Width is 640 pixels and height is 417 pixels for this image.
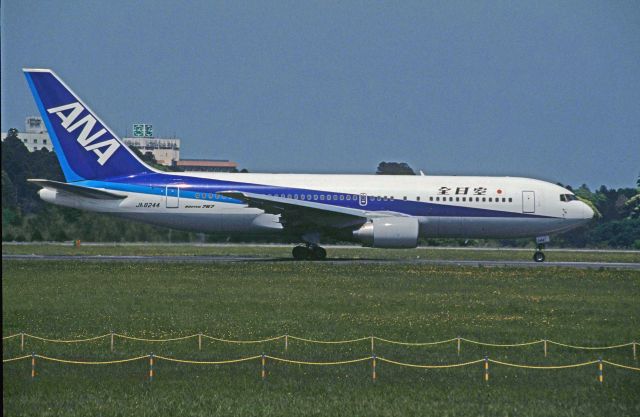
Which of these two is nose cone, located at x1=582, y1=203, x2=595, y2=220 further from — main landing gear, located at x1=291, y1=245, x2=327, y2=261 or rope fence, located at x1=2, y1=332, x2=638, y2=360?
rope fence, located at x1=2, y1=332, x2=638, y2=360

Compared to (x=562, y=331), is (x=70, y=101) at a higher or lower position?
higher

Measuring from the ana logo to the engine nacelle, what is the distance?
13.7 meters

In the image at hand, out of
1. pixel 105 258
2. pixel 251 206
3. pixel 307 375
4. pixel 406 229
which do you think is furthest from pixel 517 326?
pixel 105 258

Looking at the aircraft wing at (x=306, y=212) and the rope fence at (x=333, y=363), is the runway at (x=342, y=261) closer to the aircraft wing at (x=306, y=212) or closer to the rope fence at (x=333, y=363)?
the aircraft wing at (x=306, y=212)

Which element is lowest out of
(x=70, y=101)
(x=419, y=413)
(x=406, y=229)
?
(x=419, y=413)

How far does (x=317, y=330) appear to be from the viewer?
2559cm

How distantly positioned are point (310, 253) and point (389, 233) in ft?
18.1

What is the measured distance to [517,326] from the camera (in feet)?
Answer: 88.5

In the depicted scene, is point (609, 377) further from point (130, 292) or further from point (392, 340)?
point (130, 292)

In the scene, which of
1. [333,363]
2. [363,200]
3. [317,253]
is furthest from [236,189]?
[333,363]

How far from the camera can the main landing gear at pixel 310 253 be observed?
51000mm

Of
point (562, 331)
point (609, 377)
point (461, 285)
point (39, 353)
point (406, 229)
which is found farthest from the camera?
point (406, 229)

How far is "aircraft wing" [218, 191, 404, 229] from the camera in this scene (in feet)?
155

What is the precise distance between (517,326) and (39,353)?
42.3 ft
